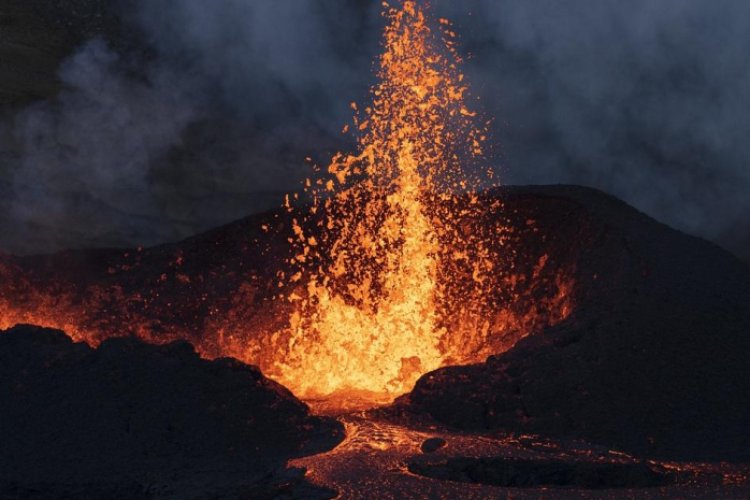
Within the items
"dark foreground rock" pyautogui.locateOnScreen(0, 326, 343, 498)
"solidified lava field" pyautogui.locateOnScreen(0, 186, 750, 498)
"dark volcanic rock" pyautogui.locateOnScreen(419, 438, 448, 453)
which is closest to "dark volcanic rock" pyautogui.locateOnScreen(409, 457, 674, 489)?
"solidified lava field" pyautogui.locateOnScreen(0, 186, 750, 498)

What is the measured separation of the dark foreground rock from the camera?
253 inches

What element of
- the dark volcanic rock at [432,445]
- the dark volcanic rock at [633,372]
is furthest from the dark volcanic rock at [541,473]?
the dark volcanic rock at [633,372]

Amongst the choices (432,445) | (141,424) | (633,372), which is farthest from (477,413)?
(141,424)

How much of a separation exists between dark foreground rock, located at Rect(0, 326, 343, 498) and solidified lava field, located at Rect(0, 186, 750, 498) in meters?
0.01

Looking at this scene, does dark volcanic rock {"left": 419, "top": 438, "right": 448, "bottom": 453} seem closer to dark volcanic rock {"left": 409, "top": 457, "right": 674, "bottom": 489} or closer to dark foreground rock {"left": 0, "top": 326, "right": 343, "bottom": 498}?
dark volcanic rock {"left": 409, "top": 457, "right": 674, "bottom": 489}

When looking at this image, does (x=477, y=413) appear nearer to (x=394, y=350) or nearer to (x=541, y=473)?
(x=541, y=473)

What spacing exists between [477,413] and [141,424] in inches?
107

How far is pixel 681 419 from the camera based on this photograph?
7.77 m

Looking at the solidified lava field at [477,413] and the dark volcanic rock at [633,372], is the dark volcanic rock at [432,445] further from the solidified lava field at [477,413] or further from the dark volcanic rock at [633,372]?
the dark volcanic rock at [633,372]

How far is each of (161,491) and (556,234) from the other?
254 inches

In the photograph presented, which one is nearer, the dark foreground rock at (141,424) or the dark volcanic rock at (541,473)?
the dark volcanic rock at (541,473)

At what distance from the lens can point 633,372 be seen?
819cm

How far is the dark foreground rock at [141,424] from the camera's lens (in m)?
6.44

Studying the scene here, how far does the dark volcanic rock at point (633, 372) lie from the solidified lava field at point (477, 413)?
0.02 m
